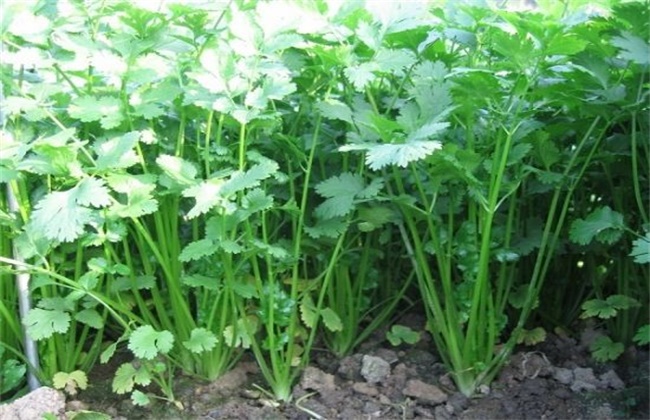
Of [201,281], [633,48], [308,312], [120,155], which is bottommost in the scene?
[308,312]

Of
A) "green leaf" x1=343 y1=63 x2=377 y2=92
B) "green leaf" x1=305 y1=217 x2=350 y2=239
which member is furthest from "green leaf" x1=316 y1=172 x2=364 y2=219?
"green leaf" x1=343 y1=63 x2=377 y2=92

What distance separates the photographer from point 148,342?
1192 mm

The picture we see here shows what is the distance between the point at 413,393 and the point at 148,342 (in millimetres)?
458

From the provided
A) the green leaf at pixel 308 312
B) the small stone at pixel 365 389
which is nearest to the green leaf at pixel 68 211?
the green leaf at pixel 308 312

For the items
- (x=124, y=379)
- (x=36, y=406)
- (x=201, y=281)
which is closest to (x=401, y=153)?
(x=201, y=281)

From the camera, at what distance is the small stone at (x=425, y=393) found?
4.39ft

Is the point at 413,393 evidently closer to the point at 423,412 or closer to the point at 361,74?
the point at 423,412

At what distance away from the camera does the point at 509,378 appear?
138 centimetres

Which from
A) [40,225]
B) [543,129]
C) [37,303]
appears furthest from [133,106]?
[543,129]

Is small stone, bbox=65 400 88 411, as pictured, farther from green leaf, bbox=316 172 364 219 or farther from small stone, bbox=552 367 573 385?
small stone, bbox=552 367 573 385

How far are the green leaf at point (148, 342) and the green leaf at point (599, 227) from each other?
65cm

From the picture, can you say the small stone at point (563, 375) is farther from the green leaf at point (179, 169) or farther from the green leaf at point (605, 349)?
the green leaf at point (179, 169)

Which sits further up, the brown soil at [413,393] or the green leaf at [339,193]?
the green leaf at [339,193]

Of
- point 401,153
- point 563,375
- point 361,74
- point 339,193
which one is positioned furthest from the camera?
point 563,375
